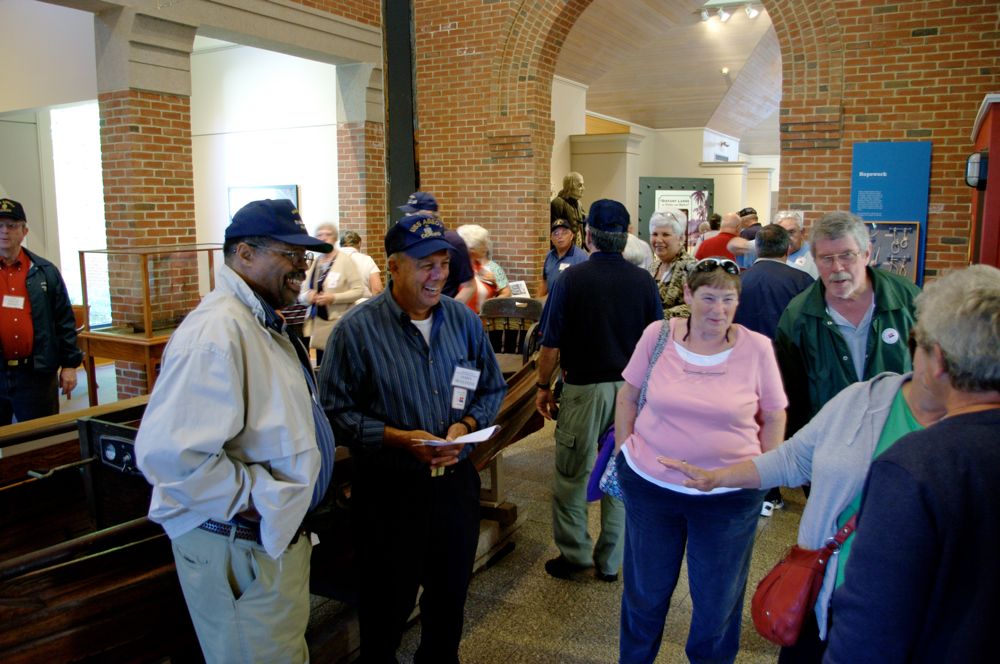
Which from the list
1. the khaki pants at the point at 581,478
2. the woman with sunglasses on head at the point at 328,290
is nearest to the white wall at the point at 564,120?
the woman with sunglasses on head at the point at 328,290

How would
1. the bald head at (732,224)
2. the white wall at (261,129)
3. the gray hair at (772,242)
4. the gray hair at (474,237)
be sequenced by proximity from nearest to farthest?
the gray hair at (772,242) → the gray hair at (474,237) → the bald head at (732,224) → the white wall at (261,129)

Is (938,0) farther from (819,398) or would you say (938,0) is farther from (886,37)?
(819,398)

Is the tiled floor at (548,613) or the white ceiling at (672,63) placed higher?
the white ceiling at (672,63)

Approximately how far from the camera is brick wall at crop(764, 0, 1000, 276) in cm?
659

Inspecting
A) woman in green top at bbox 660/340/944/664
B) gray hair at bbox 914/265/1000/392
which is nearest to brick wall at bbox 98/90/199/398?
woman in green top at bbox 660/340/944/664

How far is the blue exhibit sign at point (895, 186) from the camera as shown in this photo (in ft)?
22.3

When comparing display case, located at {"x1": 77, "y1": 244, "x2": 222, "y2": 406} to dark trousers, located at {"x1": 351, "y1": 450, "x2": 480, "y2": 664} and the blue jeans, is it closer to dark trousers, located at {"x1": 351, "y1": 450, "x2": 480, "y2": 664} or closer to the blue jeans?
dark trousers, located at {"x1": 351, "y1": 450, "x2": 480, "y2": 664}

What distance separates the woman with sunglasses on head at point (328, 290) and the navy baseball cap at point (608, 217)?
3463 mm

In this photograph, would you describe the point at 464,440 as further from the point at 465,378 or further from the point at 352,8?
the point at 352,8

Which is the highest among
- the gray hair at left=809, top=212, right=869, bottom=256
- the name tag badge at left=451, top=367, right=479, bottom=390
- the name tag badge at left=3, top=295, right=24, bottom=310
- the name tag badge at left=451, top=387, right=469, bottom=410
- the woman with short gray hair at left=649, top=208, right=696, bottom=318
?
the gray hair at left=809, top=212, right=869, bottom=256

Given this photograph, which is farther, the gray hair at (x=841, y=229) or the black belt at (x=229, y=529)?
the gray hair at (x=841, y=229)

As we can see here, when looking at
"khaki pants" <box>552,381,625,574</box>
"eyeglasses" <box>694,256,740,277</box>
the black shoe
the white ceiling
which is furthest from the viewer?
the white ceiling

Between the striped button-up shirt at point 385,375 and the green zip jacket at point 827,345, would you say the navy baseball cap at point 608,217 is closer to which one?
the green zip jacket at point 827,345

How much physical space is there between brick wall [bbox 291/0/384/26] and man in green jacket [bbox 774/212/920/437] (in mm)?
7035
